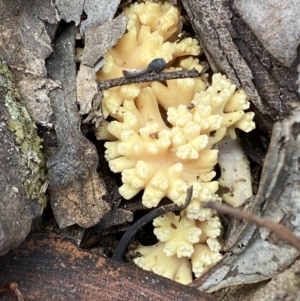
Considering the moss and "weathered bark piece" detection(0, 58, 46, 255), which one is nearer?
"weathered bark piece" detection(0, 58, 46, 255)

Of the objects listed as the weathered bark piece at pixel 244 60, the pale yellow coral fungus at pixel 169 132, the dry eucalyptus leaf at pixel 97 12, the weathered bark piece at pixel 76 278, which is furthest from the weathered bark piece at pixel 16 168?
the weathered bark piece at pixel 244 60

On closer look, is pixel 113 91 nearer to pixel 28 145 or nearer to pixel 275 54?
pixel 28 145

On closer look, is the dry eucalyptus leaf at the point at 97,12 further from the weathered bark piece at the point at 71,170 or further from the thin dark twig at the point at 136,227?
the thin dark twig at the point at 136,227

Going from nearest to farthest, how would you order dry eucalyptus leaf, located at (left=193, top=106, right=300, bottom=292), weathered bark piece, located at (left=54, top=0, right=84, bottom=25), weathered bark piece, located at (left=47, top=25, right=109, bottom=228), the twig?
dry eucalyptus leaf, located at (left=193, top=106, right=300, bottom=292) < the twig < weathered bark piece, located at (left=47, top=25, right=109, bottom=228) < weathered bark piece, located at (left=54, top=0, right=84, bottom=25)

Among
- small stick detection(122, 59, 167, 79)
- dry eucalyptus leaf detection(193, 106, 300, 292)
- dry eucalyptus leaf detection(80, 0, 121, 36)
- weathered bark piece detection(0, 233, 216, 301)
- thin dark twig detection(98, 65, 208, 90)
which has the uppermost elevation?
dry eucalyptus leaf detection(80, 0, 121, 36)

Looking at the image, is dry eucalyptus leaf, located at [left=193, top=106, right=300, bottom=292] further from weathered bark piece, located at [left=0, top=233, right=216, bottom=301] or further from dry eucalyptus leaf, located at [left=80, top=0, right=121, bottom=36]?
dry eucalyptus leaf, located at [left=80, top=0, right=121, bottom=36]

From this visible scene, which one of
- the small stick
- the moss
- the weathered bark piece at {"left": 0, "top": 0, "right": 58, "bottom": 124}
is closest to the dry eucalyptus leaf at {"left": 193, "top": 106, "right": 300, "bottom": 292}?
the small stick

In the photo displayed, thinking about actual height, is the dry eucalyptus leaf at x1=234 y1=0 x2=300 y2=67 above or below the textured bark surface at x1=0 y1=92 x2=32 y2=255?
above
